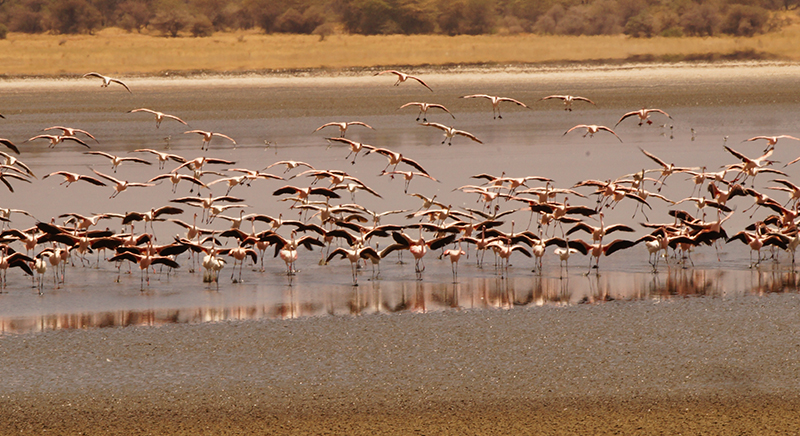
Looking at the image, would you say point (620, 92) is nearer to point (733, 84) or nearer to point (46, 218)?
point (733, 84)

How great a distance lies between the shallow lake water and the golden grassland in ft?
16.3

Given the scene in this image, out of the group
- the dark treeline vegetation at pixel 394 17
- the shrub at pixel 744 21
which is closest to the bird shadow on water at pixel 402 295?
the dark treeline vegetation at pixel 394 17

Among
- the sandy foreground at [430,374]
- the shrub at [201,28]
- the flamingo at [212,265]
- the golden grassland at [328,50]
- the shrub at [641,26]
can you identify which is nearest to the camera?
the sandy foreground at [430,374]

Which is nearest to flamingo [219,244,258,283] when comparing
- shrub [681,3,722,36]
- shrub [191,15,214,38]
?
shrub [191,15,214,38]

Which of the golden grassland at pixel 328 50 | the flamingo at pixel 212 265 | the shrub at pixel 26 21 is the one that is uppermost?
the shrub at pixel 26 21

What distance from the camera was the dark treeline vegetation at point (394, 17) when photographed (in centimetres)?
8356

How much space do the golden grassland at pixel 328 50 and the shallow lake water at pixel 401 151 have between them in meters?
4.98

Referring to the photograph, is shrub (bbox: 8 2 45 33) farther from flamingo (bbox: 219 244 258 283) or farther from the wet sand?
the wet sand

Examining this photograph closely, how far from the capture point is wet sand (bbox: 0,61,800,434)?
947cm

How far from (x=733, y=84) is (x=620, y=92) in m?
8.25

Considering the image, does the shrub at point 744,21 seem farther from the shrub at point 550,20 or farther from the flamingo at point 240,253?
the flamingo at point 240,253

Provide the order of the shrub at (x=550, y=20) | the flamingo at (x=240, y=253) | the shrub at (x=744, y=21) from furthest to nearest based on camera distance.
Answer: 1. the shrub at (x=550, y=20)
2. the shrub at (x=744, y=21)
3. the flamingo at (x=240, y=253)

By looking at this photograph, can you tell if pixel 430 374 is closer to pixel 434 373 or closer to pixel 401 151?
pixel 434 373

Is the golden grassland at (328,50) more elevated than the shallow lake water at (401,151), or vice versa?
the golden grassland at (328,50)
